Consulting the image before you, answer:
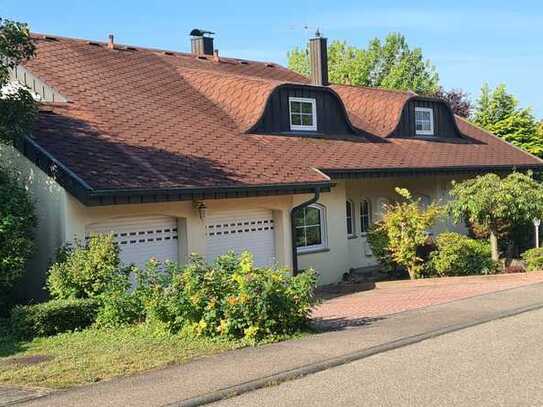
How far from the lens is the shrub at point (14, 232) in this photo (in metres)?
12.0

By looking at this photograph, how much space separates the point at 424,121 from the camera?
25.8 meters

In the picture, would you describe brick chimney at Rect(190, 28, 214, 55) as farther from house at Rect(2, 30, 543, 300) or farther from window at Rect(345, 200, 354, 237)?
window at Rect(345, 200, 354, 237)

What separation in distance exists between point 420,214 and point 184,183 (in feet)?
21.6

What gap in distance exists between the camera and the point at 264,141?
18.9 metres

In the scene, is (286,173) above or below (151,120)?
below

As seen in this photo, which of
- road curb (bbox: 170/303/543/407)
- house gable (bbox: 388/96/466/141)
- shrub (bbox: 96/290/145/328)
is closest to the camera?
road curb (bbox: 170/303/543/407)

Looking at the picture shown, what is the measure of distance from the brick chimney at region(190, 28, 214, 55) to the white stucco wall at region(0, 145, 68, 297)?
15274 millimetres

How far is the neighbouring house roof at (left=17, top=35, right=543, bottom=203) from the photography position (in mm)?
14055

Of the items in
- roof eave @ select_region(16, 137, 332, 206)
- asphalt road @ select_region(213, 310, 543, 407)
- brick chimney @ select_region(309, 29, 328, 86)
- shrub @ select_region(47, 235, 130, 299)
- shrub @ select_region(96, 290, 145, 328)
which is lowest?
asphalt road @ select_region(213, 310, 543, 407)

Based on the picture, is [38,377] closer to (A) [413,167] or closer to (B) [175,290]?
(B) [175,290]

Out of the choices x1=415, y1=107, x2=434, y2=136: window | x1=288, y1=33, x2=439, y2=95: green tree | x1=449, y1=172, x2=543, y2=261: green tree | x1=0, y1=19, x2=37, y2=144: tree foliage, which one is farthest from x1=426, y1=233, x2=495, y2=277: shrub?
x1=288, y1=33, x2=439, y2=95: green tree

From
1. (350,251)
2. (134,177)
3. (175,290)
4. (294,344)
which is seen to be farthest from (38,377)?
(350,251)

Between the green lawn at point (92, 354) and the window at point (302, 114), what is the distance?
36.2 feet

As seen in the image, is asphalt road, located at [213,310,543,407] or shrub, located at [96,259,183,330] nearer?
asphalt road, located at [213,310,543,407]
